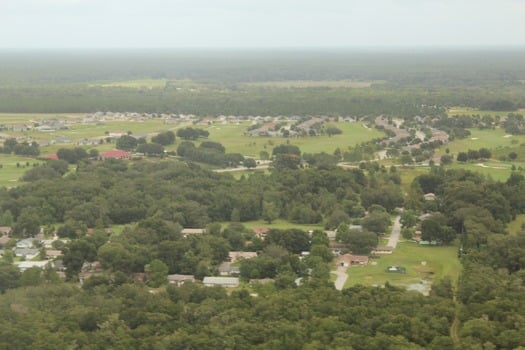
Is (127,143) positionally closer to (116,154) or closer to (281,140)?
(116,154)

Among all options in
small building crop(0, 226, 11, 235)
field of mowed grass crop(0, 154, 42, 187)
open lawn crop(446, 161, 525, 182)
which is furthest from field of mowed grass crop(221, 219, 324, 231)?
field of mowed grass crop(0, 154, 42, 187)

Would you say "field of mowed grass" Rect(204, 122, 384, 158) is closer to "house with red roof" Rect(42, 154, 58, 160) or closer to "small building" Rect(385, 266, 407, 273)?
"house with red roof" Rect(42, 154, 58, 160)

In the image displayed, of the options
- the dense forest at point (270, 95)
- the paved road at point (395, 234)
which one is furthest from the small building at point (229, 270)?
the dense forest at point (270, 95)

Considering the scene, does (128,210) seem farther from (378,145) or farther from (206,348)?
(378,145)

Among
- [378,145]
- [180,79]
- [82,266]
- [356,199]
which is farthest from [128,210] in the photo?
[180,79]

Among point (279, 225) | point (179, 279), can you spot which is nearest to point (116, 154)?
point (279, 225)
